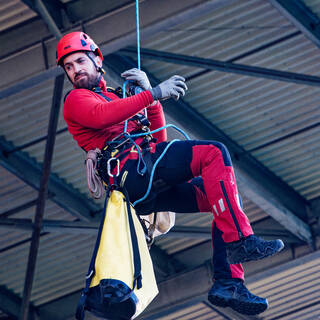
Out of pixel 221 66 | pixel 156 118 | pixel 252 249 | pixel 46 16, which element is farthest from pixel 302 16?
pixel 252 249

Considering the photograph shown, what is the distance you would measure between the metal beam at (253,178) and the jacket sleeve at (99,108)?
16.4ft

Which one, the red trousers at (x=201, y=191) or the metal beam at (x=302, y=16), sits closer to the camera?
the red trousers at (x=201, y=191)

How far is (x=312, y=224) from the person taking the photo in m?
15.2

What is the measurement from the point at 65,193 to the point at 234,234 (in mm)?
8027

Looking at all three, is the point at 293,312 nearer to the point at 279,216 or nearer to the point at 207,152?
the point at 279,216

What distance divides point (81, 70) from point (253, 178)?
23.5ft

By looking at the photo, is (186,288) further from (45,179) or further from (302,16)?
(302,16)

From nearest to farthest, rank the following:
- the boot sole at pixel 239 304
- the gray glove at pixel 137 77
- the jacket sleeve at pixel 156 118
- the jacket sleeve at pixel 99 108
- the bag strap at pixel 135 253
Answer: the bag strap at pixel 135 253 → the boot sole at pixel 239 304 → the jacket sleeve at pixel 99 108 → the gray glove at pixel 137 77 → the jacket sleeve at pixel 156 118

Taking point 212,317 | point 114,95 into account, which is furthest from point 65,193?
point 114,95

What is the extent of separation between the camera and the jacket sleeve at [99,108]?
7008 mm

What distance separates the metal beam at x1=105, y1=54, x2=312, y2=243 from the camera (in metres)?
13.1

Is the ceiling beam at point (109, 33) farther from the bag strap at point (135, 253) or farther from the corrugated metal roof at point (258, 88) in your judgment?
the bag strap at point (135, 253)

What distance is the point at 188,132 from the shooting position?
1309 centimetres

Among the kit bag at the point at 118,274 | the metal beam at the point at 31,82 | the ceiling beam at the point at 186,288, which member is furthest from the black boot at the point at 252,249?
the ceiling beam at the point at 186,288
